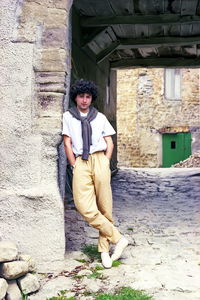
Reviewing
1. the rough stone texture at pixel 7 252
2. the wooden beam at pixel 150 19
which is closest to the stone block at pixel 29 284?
the rough stone texture at pixel 7 252

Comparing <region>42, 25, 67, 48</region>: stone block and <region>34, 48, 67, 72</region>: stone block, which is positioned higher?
<region>42, 25, 67, 48</region>: stone block

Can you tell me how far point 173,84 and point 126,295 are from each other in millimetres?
17146

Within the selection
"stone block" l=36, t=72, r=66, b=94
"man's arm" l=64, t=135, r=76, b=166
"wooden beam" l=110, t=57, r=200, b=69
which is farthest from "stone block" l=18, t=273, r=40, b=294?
"wooden beam" l=110, t=57, r=200, b=69

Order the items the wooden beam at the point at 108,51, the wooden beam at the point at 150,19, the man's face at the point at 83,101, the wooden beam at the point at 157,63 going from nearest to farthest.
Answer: the man's face at the point at 83,101 → the wooden beam at the point at 150,19 → the wooden beam at the point at 108,51 → the wooden beam at the point at 157,63

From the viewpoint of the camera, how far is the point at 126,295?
301 cm

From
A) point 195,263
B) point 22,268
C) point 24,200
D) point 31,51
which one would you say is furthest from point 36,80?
point 195,263

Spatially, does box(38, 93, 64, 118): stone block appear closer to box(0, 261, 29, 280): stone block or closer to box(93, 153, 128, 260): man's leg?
box(93, 153, 128, 260): man's leg

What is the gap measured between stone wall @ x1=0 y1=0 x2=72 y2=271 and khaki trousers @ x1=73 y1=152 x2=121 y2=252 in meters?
0.20

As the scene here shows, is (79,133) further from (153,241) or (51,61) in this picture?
(153,241)

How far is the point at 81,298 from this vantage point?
10.0 ft

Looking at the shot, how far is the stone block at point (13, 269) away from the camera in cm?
307

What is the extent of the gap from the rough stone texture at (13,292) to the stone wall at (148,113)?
15697mm

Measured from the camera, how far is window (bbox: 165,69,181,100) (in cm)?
1923

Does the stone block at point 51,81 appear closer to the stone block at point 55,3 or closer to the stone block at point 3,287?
the stone block at point 55,3
